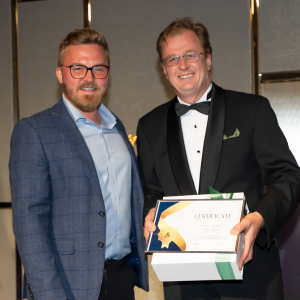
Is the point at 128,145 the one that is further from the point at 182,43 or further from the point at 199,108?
the point at 182,43

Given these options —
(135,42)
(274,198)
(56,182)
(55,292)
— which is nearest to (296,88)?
(135,42)

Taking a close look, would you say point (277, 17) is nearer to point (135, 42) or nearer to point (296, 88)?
point (296, 88)

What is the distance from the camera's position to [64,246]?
1.79 meters

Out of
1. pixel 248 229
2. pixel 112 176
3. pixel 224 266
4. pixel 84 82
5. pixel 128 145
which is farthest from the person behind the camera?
pixel 128 145

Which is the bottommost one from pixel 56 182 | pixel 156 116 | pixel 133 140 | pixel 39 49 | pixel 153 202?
pixel 153 202

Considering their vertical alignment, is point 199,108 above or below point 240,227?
above

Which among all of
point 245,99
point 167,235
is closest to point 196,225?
point 167,235

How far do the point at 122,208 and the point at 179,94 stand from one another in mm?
701

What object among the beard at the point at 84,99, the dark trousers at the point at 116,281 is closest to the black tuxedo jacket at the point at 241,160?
the dark trousers at the point at 116,281

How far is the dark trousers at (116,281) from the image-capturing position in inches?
75.5

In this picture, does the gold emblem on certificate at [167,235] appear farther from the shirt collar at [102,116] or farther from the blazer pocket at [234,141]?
the shirt collar at [102,116]

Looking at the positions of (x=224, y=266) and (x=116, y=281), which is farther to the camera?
(x=116, y=281)

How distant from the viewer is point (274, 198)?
1.68 m

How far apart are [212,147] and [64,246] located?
86cm
